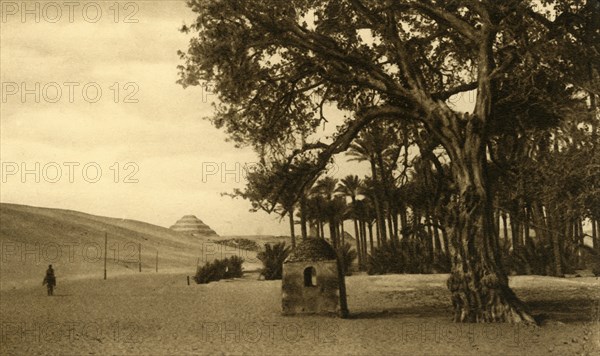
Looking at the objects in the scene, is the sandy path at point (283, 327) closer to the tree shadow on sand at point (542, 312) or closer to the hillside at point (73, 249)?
the tree shadow on sand at point (542, 312)

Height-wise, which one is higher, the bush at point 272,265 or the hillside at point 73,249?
the hillside at point 73,249

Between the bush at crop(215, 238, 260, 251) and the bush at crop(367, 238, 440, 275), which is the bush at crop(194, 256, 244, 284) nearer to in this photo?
the bush at crop(367, 238, 440, 275)

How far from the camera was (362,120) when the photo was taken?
15164mm

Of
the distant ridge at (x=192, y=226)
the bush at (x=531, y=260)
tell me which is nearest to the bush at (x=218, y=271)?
the bush at (x=531, y=260)

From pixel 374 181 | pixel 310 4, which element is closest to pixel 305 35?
pixel 310 4

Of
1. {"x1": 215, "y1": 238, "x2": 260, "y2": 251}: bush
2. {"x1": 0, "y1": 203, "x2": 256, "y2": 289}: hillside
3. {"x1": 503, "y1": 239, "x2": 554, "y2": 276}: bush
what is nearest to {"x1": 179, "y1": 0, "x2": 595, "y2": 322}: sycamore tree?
{"x1": 503, "y1": 239, "x2": 554, "y2": 276}: bush

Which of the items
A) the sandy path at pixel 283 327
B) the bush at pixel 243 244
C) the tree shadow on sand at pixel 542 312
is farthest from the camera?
the bush at pixel 243 244

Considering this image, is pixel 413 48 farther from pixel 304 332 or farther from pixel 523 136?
pixel 304 332

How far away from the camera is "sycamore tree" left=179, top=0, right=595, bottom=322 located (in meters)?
13.9

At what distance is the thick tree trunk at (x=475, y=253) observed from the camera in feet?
45.0

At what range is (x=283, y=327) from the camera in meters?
13.9

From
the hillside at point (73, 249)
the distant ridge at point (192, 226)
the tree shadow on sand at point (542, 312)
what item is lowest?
the tree shadow on sand at point (542, 312)

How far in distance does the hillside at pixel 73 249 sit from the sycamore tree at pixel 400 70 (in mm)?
29259

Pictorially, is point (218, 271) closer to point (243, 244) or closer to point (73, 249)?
point (73, 249)
